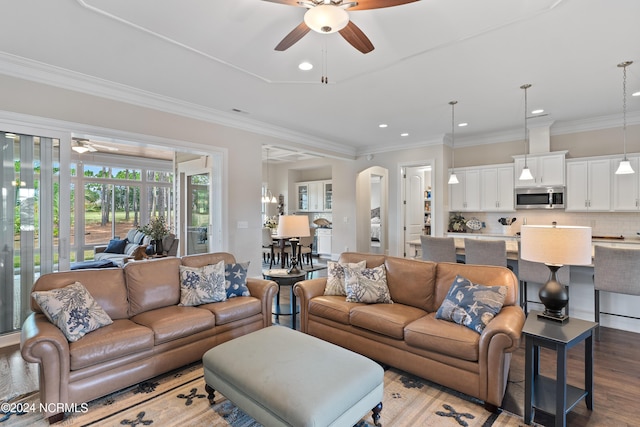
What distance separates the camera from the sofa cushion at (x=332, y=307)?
3045mm

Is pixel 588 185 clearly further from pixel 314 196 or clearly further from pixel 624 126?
pixel 314 196

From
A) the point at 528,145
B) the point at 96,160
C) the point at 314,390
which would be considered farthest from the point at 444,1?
the point at 96,160

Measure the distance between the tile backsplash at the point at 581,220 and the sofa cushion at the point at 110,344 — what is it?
616cm

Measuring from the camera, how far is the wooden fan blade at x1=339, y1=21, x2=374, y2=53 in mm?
2229

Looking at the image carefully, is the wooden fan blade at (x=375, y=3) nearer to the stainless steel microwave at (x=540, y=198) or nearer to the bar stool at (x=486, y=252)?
the bar stool at (x=486, y=252)

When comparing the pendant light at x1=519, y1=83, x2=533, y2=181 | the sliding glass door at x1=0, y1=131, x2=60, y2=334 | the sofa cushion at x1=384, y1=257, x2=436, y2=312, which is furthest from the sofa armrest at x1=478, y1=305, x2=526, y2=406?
the sliding glass door at x1=0, y1=131, x2=60, y2=334

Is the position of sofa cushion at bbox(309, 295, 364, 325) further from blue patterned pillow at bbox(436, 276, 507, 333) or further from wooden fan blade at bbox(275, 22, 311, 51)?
wooden fan blade at bbox(275, 22, 311, 51)

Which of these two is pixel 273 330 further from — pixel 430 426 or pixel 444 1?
pixel 444 1

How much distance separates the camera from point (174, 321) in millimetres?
2709

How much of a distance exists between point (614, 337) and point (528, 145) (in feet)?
12.1

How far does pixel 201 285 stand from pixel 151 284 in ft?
1.46

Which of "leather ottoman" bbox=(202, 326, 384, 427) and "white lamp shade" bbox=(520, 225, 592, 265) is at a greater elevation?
"white lamp shade" bbox=(520, 225, 592, 265)

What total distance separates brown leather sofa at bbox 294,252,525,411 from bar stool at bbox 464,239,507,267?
110 centimetres

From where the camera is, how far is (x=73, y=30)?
107 inches
